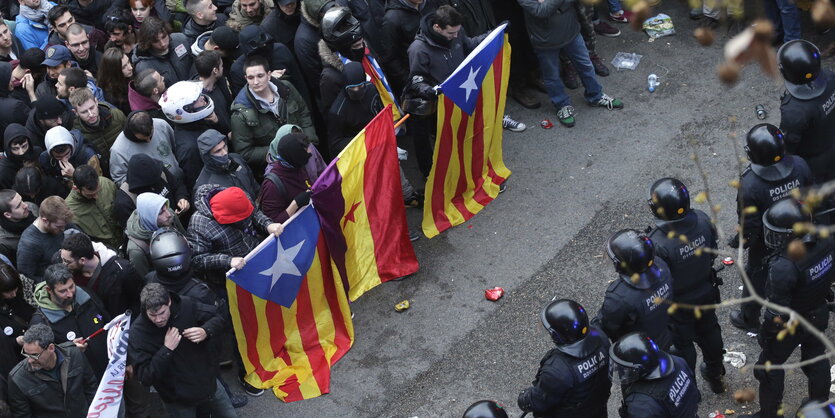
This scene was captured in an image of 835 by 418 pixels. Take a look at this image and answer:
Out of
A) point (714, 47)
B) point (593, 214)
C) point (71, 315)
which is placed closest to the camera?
point (71, 315)

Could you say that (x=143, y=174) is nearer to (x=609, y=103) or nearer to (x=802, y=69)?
(x=802, y=69)

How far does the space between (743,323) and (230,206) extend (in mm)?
4087

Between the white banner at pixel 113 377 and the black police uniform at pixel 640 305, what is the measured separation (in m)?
3.16

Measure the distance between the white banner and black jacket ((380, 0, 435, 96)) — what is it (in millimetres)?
4339

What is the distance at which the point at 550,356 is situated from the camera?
6.14 metres

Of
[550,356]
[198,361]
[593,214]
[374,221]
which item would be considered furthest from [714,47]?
[198,361]

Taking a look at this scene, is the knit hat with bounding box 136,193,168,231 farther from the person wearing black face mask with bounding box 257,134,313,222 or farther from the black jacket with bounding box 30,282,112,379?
the person wearing black face mask with bounding box 257,134,313,222

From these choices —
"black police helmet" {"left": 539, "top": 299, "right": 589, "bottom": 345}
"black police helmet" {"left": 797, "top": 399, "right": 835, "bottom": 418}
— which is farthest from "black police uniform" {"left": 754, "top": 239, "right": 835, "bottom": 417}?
"black police helmet" {"left": 797, "top": 399, "right": 835, "bottom": 418}

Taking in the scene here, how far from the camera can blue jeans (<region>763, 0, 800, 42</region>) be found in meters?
10.8

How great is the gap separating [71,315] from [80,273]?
0.46 m

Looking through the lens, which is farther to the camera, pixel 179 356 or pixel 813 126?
pixel 813 126

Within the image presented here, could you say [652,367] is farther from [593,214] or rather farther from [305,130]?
[305,130]

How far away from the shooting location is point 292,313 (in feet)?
26.1

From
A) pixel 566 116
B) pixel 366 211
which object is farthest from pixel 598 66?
pixel 366 211
